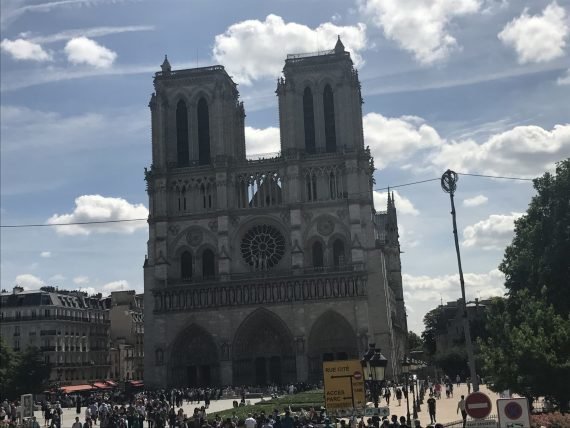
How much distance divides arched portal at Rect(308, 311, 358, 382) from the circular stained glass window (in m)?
7.49

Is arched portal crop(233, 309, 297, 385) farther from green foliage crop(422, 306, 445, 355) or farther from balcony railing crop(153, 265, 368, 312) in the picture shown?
green foliage crop(422, 306, 445, 355)

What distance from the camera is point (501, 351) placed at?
91.6 ft

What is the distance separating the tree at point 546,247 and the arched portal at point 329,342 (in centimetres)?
2288

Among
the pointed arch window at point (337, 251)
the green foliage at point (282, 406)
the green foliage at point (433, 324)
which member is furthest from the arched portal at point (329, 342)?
the green foliage at point (433, 324)

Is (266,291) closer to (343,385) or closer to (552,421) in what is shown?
(343,385)

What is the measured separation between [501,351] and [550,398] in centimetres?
247

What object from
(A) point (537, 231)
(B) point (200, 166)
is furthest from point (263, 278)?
(A) point (537, 231)

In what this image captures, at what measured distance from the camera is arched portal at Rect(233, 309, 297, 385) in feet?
213

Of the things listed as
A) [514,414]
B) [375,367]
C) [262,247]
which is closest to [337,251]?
[262,247]

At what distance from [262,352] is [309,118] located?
858 inches

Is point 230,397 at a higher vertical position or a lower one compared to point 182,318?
lower

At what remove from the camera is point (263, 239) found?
223ft

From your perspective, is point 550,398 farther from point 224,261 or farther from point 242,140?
point 242,140

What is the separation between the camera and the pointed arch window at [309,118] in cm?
6981
